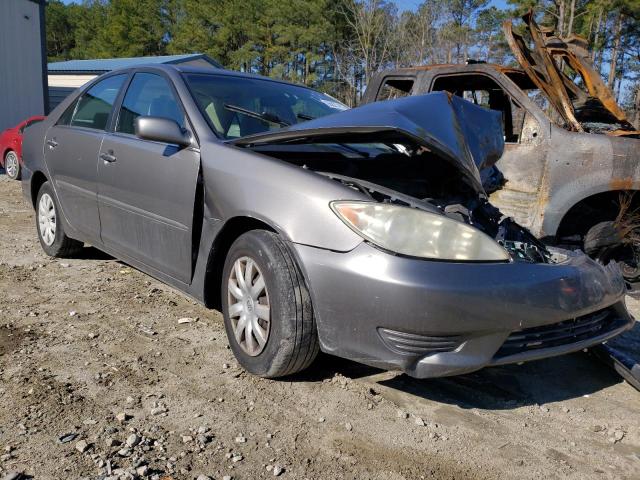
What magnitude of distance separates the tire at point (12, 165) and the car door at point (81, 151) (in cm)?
751

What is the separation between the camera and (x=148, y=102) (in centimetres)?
381

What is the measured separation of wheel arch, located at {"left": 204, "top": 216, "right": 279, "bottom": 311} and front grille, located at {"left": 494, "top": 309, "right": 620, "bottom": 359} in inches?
48.3

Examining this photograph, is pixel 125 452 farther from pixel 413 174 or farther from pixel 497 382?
pixel 413 174

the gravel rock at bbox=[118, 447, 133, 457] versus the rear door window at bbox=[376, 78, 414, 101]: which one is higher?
the rear door window at bbox=[376, 78, 414, 101]

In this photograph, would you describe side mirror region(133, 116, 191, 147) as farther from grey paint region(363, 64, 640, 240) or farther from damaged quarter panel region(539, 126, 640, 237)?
damaged quarter panel region(539, 126, 640, 237)

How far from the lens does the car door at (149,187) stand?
10.5 feet

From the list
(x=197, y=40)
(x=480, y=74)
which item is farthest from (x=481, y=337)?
(x=197, y=40)

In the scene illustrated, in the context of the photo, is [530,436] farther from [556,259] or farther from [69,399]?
[69,399]

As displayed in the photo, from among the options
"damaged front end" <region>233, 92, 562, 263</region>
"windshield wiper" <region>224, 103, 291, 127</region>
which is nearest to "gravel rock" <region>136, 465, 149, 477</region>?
"damaged front end" <region>233, 92, 562, 263</region>

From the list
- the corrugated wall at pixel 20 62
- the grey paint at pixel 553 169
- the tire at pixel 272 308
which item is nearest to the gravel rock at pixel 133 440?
the tire at pixel 272 308

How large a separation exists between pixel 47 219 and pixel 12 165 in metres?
7.58

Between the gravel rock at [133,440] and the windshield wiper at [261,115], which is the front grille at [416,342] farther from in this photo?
the windshield wiper at [261,115]

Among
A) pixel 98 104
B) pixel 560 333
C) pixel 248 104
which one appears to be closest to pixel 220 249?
pixel 248 104

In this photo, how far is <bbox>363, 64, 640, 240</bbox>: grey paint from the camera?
4.47 m
